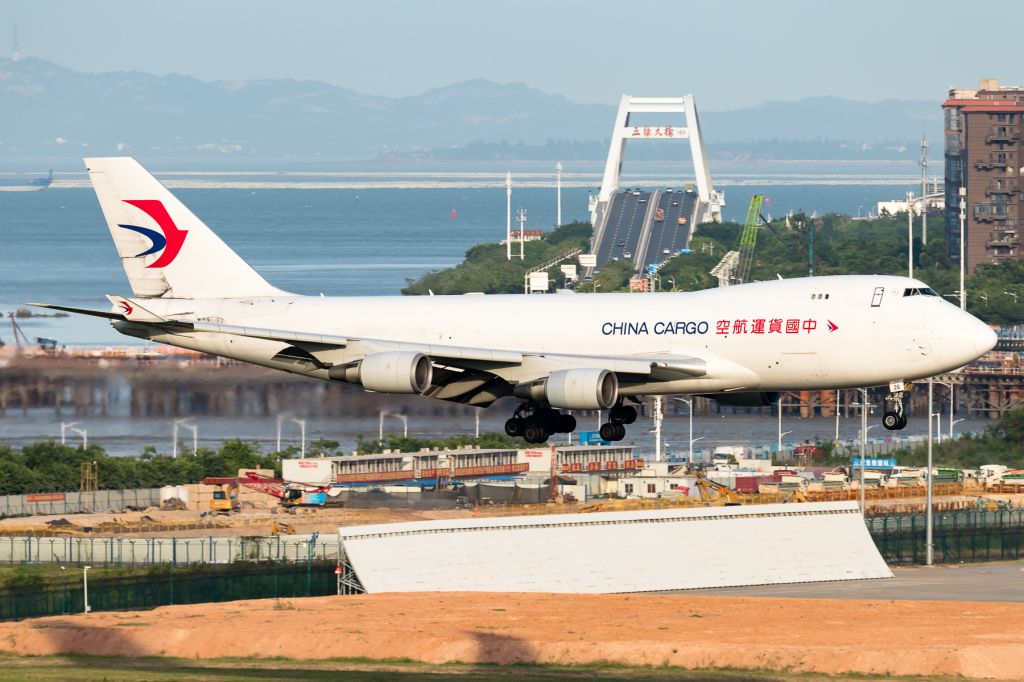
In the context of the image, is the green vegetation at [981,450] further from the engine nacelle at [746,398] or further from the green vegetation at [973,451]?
the engine nacelle at [746,398]

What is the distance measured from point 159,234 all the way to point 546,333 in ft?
56.0

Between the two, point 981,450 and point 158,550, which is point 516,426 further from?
point 981,450

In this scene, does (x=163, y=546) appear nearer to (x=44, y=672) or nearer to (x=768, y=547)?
(x=768, y=547)

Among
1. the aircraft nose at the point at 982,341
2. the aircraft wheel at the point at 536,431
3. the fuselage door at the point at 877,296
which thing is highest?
the fuselage door at the point at 877,296

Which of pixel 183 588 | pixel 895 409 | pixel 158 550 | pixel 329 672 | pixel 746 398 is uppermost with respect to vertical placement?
pixel 746 398

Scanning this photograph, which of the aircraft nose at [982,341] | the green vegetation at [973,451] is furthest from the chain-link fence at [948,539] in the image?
the aircraft nose at [982,341]

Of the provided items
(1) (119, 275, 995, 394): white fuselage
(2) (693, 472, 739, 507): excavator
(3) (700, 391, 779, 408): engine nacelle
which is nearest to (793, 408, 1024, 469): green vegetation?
(2) (693, 472, 739, 507): excavator

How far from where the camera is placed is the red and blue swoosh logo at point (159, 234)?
7394cm

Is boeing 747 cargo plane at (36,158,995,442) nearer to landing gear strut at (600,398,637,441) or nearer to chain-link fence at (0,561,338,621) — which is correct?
landing gear strut at (600,398,637,441)

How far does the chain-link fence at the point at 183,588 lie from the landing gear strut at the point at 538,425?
25.8 meters

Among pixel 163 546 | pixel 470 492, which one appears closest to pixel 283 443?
pixel 470 492

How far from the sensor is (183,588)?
91.0 metres

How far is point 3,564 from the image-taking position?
96625mm

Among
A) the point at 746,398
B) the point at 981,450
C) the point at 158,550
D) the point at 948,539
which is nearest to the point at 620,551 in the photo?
the point at 948,539
